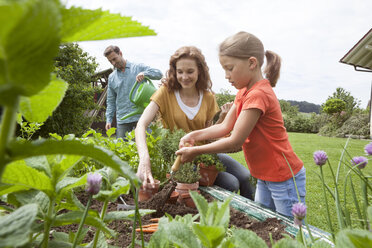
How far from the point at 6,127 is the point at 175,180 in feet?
7.05

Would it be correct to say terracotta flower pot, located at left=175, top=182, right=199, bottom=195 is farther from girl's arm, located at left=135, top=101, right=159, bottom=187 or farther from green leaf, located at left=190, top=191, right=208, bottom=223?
green leaf, located at left=190, top=191, right=208, bottom=223

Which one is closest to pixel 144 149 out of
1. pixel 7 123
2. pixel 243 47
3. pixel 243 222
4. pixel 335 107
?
pixel 243 222

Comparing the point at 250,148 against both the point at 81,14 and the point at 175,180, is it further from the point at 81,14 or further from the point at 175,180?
the point at 81,14

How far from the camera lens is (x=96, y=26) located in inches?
10.9

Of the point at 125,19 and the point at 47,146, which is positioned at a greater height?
the point at 125,19

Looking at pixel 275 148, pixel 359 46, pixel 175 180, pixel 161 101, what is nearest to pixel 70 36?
pixel 175 180

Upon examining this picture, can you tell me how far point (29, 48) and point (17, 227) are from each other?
6.1 inches

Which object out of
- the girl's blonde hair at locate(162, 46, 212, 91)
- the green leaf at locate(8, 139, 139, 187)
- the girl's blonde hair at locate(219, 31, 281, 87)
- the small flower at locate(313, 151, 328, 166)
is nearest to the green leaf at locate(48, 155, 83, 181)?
the green leaf at locate(8, 139, 139, 187)

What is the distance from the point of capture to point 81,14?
0.27 meters

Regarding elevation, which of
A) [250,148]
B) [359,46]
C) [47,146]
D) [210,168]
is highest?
[359,46]

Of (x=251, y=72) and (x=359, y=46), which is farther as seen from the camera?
(x=359, y=46)

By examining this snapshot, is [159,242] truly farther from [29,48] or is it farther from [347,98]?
[347,98]

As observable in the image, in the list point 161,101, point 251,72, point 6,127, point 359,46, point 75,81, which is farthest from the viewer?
point 359,46

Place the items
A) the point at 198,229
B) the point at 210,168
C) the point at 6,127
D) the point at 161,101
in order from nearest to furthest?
the point at 6,127 < the point at 198,229 < the point at 210,168 < the point at 161,101
